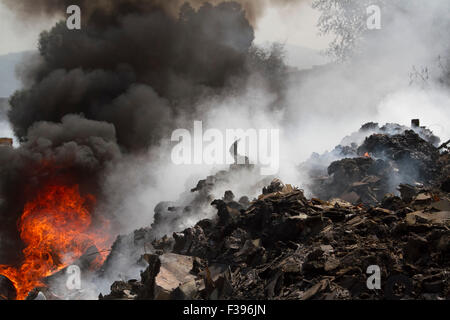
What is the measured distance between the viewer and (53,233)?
13.7 meters

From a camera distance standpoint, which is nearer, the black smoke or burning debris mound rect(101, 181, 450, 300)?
burning debris mound rect(101, 181, 450, 300)

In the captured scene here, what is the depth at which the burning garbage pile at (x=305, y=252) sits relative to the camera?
15.5 ft

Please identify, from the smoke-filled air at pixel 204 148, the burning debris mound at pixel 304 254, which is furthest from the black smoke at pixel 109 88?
the burning debris mound at pixel 304 254

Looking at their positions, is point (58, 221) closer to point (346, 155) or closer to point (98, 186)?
point (98, 186)

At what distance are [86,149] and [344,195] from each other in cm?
1204

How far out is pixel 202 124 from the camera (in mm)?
20641

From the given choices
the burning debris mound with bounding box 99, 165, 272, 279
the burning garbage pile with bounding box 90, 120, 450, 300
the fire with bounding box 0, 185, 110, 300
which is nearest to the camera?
the burning garbage pile with bounding box 90, 120, 450, 300
